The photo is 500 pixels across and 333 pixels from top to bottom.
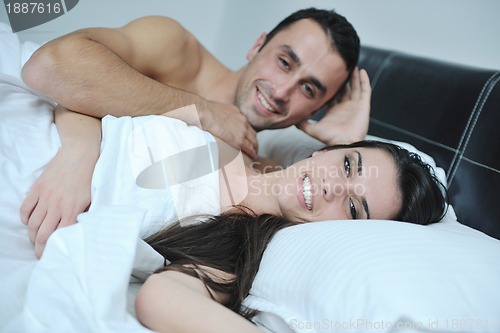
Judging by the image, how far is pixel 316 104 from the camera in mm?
1771

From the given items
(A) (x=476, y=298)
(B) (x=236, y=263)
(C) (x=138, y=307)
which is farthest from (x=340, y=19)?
(C) (x=138, y=307)

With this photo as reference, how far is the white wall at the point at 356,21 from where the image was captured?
5.59ft

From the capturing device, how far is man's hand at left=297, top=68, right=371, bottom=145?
1641 millimetres

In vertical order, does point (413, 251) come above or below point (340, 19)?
below

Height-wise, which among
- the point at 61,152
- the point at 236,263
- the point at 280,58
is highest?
the point at 280,58

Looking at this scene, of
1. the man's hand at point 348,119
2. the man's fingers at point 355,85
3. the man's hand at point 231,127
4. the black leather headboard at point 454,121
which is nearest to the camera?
the black leather headboard at point 454,121

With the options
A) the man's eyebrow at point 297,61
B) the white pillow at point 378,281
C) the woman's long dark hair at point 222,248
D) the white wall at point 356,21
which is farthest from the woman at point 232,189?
the white wall at point 356,21

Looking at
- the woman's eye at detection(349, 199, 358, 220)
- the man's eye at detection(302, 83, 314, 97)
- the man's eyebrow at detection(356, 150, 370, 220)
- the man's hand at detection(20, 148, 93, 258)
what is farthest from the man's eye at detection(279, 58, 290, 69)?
the man's hand at detection(20, 148, 93, 258)

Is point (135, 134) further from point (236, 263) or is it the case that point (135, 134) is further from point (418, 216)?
point (418, 216)

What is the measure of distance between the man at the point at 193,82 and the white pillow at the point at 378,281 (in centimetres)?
52

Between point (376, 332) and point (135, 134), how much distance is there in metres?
0.77

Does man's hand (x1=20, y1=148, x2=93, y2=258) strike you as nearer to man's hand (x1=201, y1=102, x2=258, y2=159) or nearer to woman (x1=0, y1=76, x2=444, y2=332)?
woman (x1=0, y1=76, x2=444, y2=332)

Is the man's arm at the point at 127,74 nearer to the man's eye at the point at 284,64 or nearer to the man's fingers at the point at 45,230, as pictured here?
the man's eye at the point at 284,64

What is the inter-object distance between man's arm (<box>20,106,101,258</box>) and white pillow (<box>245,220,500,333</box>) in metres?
0.47
